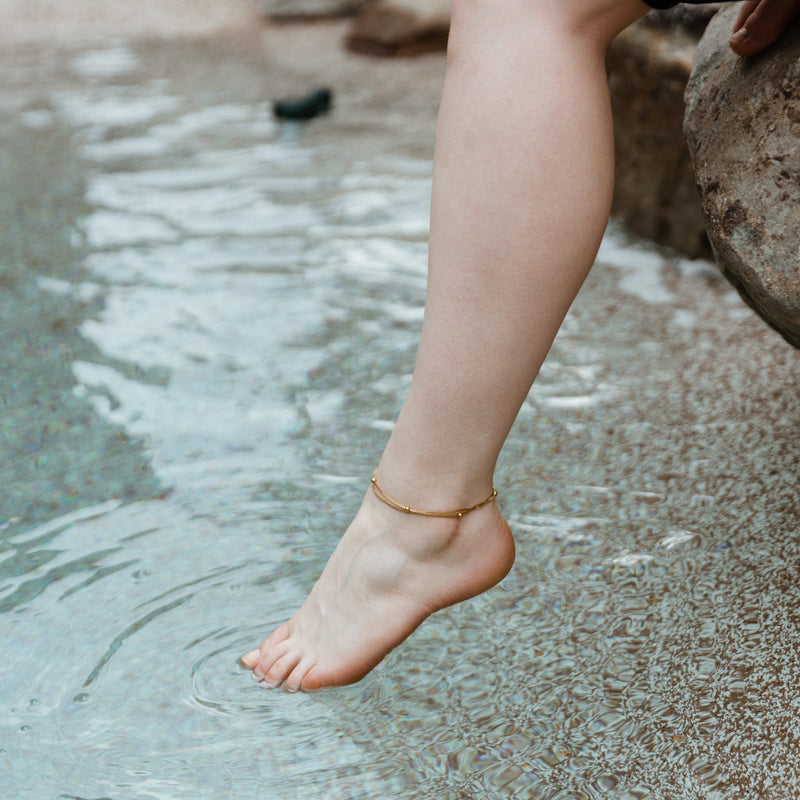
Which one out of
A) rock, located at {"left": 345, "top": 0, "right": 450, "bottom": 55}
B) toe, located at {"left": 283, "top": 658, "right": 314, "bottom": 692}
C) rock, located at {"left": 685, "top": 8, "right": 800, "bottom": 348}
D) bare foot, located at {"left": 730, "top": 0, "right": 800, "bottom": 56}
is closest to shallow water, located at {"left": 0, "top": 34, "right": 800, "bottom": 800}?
toe, located at {"left": 283, "top": 658, "right": 314, "bottom": 692}

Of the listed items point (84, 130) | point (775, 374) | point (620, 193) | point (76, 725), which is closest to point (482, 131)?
point (76, 725)

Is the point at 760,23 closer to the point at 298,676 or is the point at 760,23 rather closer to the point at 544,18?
the point at 544,18

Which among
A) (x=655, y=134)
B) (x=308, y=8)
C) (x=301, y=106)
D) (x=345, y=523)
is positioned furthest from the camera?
(x=308, y=8)

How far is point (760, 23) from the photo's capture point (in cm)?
106

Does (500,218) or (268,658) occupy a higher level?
(500,218)

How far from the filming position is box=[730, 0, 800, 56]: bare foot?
3.43 ft

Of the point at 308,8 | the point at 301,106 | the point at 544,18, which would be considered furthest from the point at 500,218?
the point at 308,8

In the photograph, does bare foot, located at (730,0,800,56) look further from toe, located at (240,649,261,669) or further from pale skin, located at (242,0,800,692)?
toe, located at (240,649,261,669)

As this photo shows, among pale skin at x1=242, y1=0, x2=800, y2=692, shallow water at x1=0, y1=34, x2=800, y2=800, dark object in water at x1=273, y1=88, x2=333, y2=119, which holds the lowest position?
dark object in water at x1=273, y1=88, x2=333, y2=119

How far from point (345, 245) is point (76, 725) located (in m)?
1.40

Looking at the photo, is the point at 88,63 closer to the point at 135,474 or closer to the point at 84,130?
the point at 84,130

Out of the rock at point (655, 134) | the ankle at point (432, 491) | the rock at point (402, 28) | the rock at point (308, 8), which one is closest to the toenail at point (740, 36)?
the ankle at point (432, 491)

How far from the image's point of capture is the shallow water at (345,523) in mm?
952

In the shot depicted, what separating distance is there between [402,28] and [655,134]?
2.30 meters
